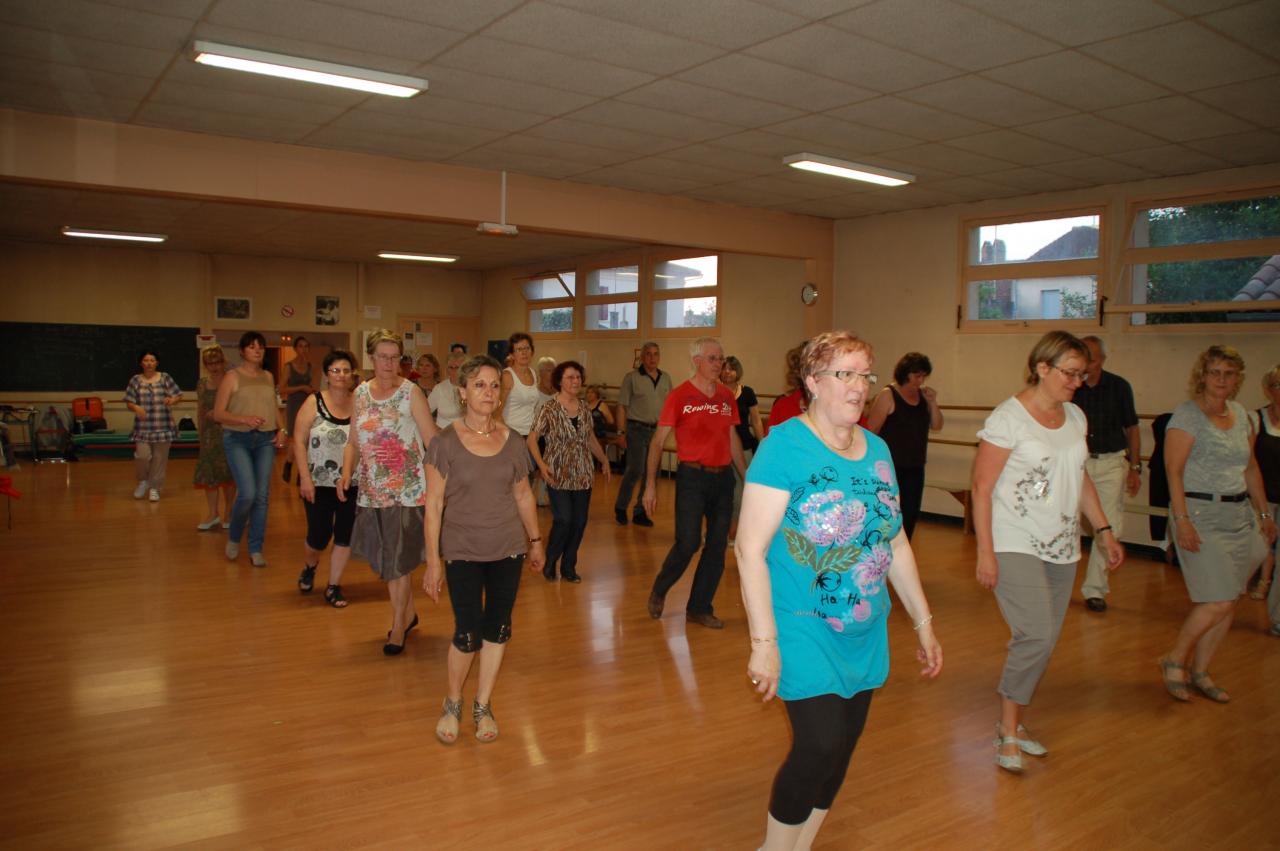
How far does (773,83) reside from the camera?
5.56 m

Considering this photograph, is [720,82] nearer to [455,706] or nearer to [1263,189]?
[455,706]

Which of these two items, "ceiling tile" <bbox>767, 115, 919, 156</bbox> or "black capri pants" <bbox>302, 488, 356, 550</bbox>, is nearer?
"black capri pants" <bbox>302, 488, 356, 550</bbox>

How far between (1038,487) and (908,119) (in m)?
3.71

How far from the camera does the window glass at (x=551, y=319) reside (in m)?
16.0

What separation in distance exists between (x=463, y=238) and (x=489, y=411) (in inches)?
392

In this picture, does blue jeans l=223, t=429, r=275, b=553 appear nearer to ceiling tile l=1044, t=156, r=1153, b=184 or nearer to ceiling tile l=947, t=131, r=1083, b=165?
ceiling tile l=947, t=131, r=1083, b=165

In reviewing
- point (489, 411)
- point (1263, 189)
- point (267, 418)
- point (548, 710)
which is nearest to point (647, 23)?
point (489, 411)

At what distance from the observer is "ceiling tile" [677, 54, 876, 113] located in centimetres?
525

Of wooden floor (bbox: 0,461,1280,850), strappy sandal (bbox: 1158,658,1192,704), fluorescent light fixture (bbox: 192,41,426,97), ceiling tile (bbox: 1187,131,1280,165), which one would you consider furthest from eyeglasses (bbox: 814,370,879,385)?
ceiling tile (bbox: 1187,131,1280,165)

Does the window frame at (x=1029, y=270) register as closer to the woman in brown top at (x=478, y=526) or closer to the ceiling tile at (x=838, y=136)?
the ceiling tile at (x=838, y=136)

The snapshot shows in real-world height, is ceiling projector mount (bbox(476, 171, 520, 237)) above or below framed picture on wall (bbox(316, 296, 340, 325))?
above

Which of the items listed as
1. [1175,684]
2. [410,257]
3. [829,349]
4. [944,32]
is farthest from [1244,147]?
[410,257]

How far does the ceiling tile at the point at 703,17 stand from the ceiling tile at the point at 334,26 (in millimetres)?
900

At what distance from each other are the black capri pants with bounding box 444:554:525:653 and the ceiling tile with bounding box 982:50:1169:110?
13.0 ft
